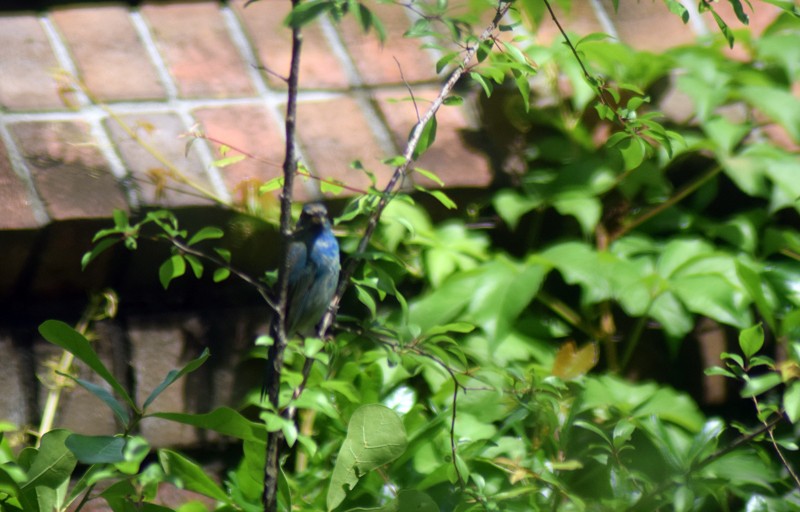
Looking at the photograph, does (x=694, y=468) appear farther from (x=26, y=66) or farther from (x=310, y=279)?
(x=26, y=66)

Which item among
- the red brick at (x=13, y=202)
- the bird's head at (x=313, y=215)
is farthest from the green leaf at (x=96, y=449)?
the bird's head at (x=313, y=215)

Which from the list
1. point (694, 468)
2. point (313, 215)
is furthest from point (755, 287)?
point (313, 215)

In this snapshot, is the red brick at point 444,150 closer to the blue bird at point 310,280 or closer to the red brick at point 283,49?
the red brick at point 283,49

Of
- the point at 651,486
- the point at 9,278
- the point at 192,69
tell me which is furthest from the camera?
the point at 192,69

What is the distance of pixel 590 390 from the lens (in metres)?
1.83

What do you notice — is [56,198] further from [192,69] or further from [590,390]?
[590,390]

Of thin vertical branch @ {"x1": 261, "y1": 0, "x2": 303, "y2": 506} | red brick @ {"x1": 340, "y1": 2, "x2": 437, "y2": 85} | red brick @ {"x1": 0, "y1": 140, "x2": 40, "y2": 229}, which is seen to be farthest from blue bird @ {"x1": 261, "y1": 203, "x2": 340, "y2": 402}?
thin vertical branch @ {"x1": 261, "y1": 0, "x2": 303, "y2": 506}

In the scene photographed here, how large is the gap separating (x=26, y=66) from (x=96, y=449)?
1.04 m

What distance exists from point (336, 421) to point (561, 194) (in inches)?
27.1

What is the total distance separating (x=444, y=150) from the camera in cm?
200

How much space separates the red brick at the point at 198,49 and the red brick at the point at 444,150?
29cm

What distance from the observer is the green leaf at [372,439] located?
1.26 m

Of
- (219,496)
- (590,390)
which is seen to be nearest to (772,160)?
(590,390)

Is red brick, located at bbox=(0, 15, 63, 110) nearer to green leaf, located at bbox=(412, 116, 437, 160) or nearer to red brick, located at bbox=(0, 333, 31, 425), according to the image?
red brick, located at bbox=(0, 333, 31, 425)
